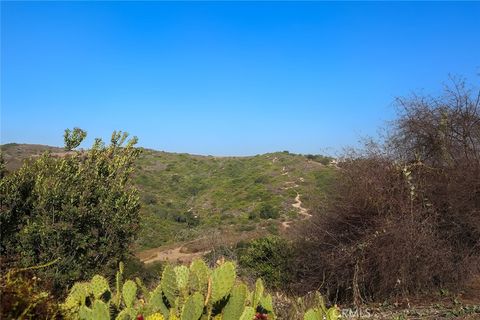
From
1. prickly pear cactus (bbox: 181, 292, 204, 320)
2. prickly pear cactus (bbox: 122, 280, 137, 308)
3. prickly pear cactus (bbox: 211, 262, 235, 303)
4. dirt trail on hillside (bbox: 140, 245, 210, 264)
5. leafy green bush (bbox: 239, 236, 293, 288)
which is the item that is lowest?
dirt trail on hillside (bbox: 140, 245, 210, 264)

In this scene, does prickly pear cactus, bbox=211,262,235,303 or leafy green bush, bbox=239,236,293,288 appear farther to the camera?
leafy green bush, bbox=239,236,293,288

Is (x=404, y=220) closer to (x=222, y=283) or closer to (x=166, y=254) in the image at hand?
(x=222, y=283)

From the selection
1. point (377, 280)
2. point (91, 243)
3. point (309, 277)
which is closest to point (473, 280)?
point (377, 280)

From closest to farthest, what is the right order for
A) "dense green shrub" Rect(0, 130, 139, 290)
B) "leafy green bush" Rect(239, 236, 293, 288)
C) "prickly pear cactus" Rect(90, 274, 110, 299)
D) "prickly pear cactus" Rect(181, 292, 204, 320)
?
1. "prickly pear cactus" Rect(181, 292, 204, 320)
2. "prickly pear cactus" Rect(90, 274, 110, 299)
3. "dense green shrub" Rect(0, 130, 139, 290)
4. "leafy green bush" Rect(239, 236, 293, 288)

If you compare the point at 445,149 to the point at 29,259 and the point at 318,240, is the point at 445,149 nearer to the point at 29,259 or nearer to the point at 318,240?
the point at 318,240

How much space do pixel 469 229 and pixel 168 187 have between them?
3309 cm

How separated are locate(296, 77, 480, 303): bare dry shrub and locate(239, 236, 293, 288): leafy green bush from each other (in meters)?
0.93

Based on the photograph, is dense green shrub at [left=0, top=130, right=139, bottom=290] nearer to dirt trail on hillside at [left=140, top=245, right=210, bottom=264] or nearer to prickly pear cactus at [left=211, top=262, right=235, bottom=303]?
prickly pear cactus at [left=211, top=262, right=235, bottom=303]

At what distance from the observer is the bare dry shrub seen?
1011 centimetres

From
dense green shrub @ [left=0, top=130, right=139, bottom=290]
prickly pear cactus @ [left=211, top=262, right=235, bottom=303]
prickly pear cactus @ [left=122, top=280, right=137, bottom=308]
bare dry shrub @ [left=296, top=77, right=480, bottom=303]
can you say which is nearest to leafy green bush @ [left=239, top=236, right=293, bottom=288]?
bare dry shrub @ [left=296, top=77, right=480, bottom=303]

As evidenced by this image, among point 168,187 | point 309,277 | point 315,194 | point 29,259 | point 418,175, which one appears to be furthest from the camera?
point 168,187

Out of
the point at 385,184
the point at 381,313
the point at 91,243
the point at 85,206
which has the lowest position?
the point at 381,313

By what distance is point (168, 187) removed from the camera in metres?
41.7

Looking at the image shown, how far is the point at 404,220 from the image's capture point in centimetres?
1023
